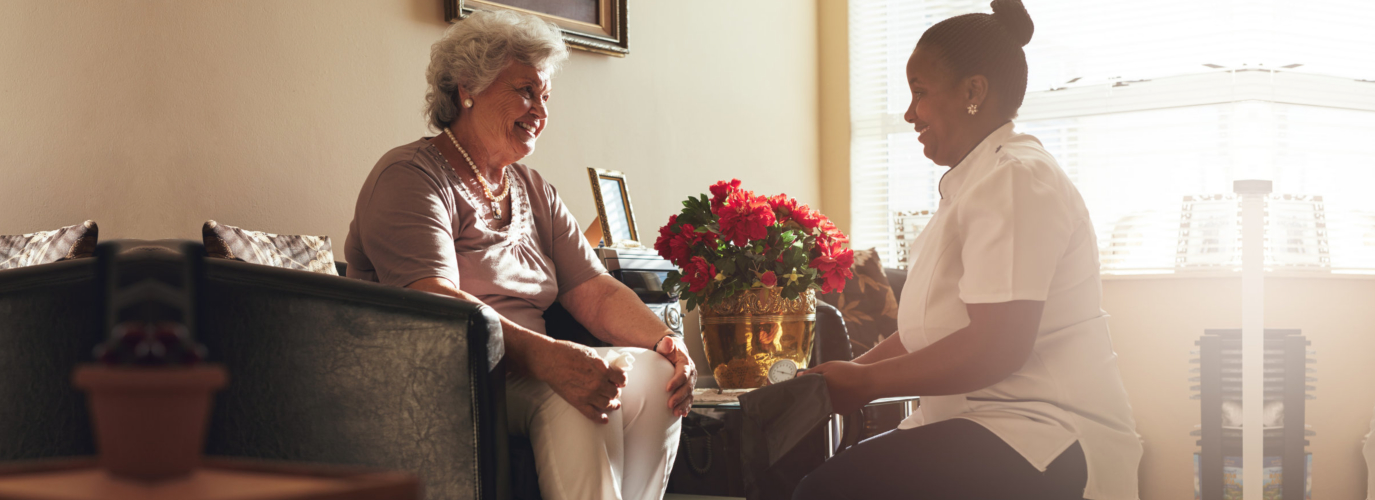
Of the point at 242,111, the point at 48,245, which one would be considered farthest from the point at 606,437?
the point at 242,111

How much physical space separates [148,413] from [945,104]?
4.08 feet

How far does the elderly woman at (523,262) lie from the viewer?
1.72 meters

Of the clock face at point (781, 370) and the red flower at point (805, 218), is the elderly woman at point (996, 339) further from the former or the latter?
the red flower at point (805, 218)

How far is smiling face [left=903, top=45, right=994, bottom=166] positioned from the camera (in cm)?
143

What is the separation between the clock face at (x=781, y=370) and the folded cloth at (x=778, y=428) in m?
0.49

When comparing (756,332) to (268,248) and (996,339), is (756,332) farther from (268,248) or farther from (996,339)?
(268,248)

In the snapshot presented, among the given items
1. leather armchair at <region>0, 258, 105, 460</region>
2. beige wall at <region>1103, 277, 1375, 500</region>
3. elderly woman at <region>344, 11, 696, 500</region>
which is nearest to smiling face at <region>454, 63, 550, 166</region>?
elderly woman at <region>344, 11, 696, 500</region>

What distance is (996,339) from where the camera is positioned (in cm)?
127

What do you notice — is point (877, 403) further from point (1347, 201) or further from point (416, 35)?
point (1347, 201)

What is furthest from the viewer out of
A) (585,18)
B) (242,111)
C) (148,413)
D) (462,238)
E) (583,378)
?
(585,18)

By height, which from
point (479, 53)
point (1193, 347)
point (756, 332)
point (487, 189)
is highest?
point (479, 53)

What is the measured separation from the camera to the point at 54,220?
1.99 metres

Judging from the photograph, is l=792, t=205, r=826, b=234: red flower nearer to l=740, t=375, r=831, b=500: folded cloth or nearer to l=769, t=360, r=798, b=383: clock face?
l=769, t=360, r=798, b=383: clock face

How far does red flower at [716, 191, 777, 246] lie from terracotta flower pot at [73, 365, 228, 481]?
172cm
